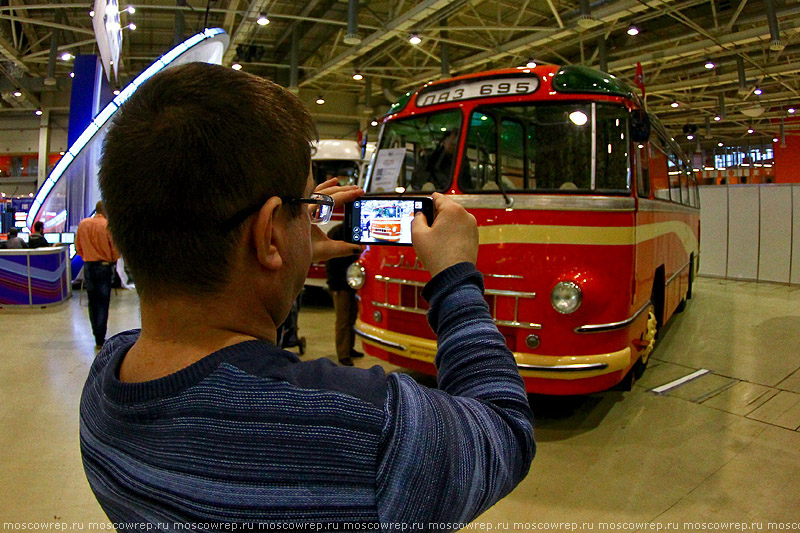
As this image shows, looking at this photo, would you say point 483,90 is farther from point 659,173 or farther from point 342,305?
point 342,305

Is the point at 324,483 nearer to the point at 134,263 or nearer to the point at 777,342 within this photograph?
the point at 134,263

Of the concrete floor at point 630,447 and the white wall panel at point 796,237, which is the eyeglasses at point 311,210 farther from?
the white wall panel at point 796,237

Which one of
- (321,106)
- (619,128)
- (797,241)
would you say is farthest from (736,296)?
(321,106)

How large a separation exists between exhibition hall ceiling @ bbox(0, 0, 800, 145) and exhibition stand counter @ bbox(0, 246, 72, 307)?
540cm

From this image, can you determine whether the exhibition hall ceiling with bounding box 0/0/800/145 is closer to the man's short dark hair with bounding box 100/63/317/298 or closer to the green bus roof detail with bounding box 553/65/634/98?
the green bus roof detail with bounding box 553/65/634/98

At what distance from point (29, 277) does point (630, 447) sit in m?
10.9

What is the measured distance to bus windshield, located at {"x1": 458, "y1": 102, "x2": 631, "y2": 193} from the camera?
4.50m

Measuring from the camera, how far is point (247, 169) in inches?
34.3

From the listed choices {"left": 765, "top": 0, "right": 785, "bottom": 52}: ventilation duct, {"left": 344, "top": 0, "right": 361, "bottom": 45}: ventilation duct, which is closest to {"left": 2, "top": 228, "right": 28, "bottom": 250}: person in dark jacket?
{"left": 344, "top": 0, "right": 361, "bottom": 45}: ventilation duct

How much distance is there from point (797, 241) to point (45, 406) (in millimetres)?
15175

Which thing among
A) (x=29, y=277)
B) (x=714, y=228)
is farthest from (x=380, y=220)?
(x=714, y=228)

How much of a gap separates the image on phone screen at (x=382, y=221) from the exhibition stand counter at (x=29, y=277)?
1120 centimetres

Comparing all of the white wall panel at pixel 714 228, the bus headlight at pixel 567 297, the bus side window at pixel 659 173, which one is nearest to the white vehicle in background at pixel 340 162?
the bus side window at pixel 659 173

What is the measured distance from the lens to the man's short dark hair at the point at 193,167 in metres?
0.85
